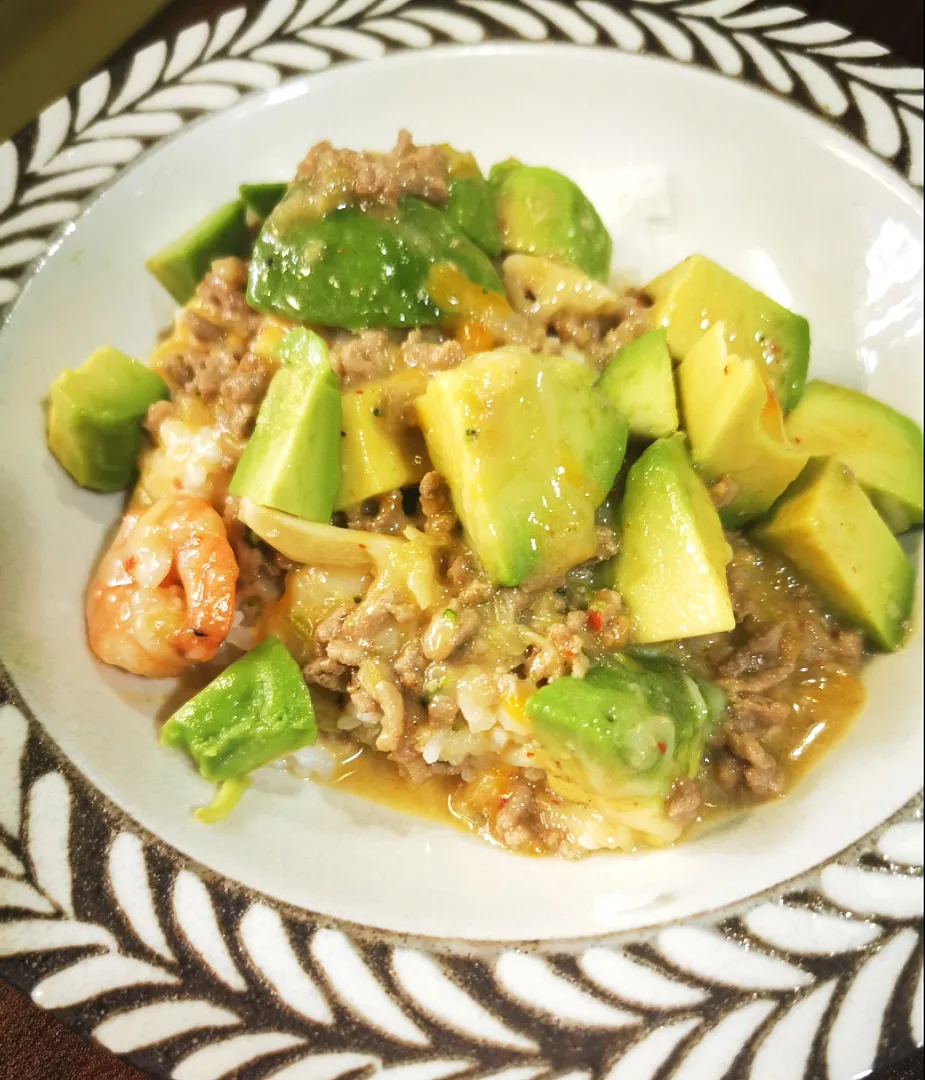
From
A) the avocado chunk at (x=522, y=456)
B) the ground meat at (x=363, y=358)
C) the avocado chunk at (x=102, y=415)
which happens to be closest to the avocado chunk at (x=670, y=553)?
the avocado chunk at (x=522, y=456)

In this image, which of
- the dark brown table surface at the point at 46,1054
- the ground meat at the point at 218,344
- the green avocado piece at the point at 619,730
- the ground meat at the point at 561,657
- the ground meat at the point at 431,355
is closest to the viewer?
the dark brown table surface at the point at 46,1054

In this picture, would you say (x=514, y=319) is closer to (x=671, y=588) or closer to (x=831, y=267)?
(x=671, y=588)

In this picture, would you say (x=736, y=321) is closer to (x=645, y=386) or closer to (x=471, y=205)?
(x=645, y=386)

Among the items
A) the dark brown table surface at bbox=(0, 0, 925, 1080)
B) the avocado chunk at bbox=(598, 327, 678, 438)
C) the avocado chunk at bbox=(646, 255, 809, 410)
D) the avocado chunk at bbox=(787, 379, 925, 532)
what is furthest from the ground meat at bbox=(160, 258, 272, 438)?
the avocado chunk at bbox=(787, 379, 925, 532)

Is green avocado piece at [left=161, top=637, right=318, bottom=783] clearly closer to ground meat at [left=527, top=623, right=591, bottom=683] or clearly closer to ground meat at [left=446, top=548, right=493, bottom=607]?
ground meat at [left=446, top=548, right=493, bottom=607]

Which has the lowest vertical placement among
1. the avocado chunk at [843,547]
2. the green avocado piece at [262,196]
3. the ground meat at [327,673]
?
the ground meat at [327,673]

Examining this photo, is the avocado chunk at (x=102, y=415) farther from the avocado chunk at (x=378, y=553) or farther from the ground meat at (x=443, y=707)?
the ground meat at (x=443, y=707)

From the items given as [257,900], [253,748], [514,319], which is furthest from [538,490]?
[257,900]
